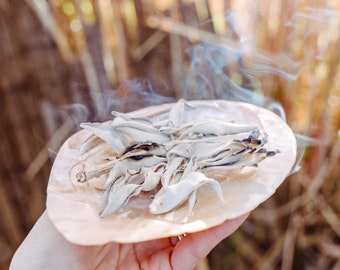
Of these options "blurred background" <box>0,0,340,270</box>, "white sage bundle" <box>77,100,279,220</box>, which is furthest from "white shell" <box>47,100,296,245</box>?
"blurred background" <box>0,0,340,270</box>

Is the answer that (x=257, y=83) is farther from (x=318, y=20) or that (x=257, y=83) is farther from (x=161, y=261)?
(x=161, y=261)

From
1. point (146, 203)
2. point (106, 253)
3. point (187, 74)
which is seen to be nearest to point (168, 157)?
point (146, 203)

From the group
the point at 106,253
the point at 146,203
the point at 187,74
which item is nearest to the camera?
the point at 146,203

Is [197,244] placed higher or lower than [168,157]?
lower

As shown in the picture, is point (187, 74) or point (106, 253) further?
point (187, 74)

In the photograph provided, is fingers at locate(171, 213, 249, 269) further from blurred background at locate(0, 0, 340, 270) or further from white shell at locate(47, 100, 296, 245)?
blurred background at locate(0, 0, 340, 270)

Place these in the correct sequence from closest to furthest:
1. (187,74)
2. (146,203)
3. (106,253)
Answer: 1. (146,203)
2. (106,253)
3. (187,74)

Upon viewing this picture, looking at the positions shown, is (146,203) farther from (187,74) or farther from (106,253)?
(187,74)

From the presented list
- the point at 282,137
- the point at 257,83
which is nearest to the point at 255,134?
the point at 282,137
